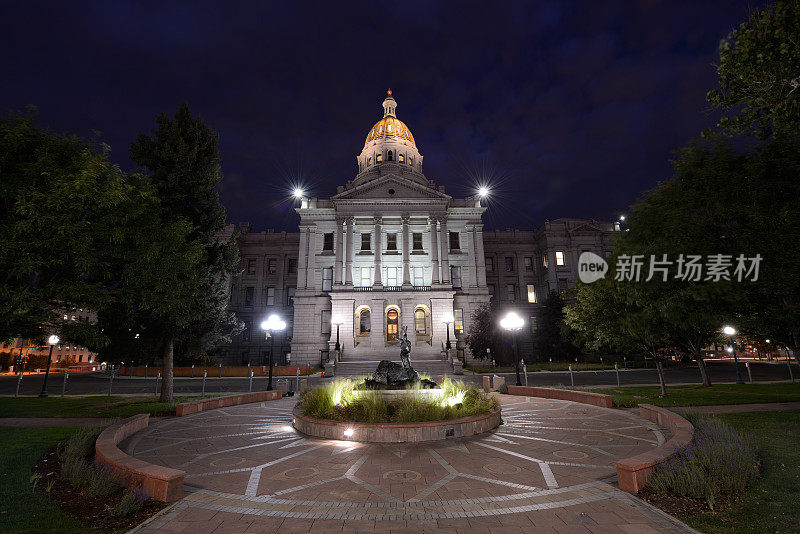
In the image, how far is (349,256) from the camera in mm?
44812

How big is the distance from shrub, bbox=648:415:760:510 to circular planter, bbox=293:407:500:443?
4.71 m

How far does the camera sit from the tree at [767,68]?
7191 millimetres

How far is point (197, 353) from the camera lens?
738 inches

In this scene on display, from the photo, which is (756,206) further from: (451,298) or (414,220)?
(414,220)

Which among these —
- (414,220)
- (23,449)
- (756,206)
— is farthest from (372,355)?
(756,206)

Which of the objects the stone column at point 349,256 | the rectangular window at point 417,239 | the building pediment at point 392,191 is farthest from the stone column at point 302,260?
the rectangular window at point 417,239

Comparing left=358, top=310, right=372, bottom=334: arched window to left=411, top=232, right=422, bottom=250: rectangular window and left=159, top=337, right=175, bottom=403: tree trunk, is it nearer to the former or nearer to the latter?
left=411, top=232, right=422, bottom=250: rectangular window

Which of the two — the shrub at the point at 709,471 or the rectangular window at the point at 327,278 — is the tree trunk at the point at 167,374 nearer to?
the shrub at the point at 709,471

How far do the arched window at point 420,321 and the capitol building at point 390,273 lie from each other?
0.38ft

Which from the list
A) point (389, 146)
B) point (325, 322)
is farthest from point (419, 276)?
point (389, 146)

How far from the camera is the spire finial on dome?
230 ft

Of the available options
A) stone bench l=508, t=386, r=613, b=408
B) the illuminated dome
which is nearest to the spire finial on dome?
the illuminated dome

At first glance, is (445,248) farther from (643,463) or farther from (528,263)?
(643,463)

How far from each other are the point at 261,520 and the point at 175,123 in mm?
17990
